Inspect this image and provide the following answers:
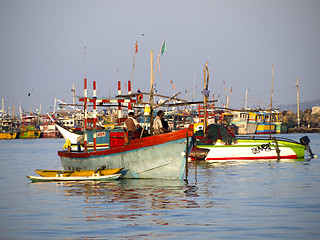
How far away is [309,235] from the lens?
12.3m

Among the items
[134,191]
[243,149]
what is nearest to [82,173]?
[134,191]

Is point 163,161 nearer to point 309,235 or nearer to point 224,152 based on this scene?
point 309,235

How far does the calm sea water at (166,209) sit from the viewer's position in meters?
12.9

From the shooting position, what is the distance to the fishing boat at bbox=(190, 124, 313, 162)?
35.8 metres

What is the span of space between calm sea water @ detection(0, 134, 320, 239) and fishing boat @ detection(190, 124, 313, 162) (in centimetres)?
970

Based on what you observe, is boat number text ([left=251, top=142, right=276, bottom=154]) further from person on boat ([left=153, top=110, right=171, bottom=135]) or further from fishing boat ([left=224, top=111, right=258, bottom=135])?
fishing boat ([left=224, top=111, right=258, bottom=135])

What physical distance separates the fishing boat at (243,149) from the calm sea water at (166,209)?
9.70m

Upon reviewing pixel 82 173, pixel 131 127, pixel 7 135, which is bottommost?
pixel 7 135

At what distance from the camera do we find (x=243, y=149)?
3591cm

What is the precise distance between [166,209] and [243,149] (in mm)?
20671

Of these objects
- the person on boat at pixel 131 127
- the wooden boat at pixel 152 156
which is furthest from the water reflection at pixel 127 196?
the person on boat at pixel 131 127

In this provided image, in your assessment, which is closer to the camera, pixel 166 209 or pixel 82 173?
pixel 166 209

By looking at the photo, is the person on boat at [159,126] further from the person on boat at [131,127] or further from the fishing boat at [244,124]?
the fishing boat at [244,124]

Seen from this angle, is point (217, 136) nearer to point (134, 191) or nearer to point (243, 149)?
point (243, 149)
